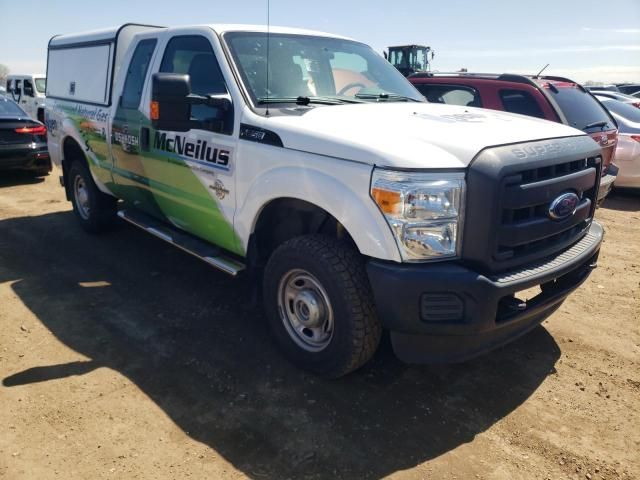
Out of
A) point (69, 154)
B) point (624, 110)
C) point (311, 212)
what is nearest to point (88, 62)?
point (69, 154)

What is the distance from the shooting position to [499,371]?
340 cm

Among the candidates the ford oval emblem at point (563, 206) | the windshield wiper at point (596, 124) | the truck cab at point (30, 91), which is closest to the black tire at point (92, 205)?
the ford oval emblem at point (563, 206)

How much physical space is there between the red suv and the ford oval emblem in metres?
3.25

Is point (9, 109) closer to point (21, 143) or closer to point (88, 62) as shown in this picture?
point (21, 143)

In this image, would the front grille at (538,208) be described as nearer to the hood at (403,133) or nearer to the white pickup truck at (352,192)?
the white pickup truck at (352,192)

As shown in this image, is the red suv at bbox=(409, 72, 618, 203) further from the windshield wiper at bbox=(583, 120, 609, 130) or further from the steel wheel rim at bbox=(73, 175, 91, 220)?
the steel wheel rim at bbox=(73, 175, 91, 220)

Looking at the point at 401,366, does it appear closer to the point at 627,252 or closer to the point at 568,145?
the point at 568,145

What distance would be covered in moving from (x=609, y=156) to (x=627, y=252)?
1278 millimetres

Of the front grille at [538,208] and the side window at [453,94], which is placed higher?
the side window at [453,94]

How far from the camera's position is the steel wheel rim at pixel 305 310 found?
316 cm

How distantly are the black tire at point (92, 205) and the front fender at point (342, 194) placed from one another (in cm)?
330

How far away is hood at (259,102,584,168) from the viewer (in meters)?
2.60

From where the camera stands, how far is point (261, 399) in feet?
10.1

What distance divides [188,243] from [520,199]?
2591 millimetres
